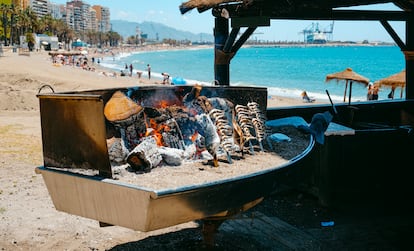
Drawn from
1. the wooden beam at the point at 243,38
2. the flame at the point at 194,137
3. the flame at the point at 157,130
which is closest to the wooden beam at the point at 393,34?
the wooden beam at the point at 243,38

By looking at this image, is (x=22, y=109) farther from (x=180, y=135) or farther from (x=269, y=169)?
(x=269, y=169)

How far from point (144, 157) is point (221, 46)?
4.07 m

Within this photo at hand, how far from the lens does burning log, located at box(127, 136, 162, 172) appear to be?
14.2ft

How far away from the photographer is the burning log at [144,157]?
4.34 m

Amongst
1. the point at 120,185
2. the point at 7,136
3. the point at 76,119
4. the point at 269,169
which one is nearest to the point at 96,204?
the point at 120,185

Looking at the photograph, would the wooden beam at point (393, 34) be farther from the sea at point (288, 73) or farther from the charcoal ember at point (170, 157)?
the charcoal ember at point (170, 157)

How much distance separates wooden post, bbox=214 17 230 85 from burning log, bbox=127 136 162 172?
3774 mm

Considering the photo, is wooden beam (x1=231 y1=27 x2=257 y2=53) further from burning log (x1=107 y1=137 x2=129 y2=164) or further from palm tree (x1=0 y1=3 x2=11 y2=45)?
palm tree (x1=0 y1=3 x2=11 y2=45)

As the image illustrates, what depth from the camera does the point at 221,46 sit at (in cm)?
796

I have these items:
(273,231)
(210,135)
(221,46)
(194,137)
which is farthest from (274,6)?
(273,231)

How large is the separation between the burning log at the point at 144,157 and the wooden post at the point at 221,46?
3.77 metres

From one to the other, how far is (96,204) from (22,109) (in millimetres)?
15678

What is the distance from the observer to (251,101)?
576cm

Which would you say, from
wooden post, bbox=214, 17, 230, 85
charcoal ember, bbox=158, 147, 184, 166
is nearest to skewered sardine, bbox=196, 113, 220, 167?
charcoal ember, bbox=158, 147, 184, 166
